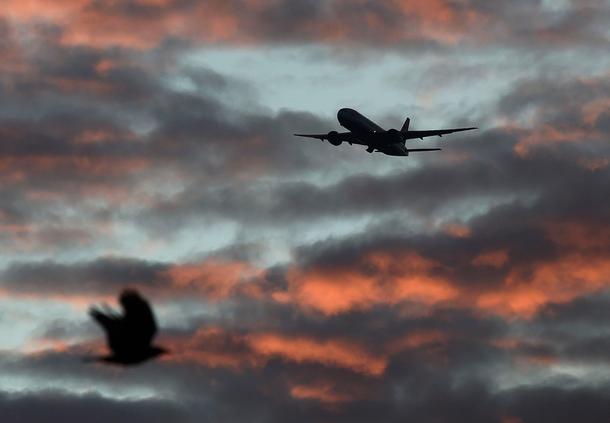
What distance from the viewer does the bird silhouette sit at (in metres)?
37.0

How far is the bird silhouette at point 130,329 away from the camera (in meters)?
37.0

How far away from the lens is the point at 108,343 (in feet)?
122

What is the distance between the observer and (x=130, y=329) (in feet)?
123

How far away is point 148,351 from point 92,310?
341 cm

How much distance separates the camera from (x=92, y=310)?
116 feet

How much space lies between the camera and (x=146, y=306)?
3706 cm

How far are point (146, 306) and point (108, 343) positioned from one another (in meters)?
1.75

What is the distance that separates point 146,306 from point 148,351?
196 cm

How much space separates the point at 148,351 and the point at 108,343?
165 centimetres

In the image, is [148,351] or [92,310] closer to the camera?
[92,310]
